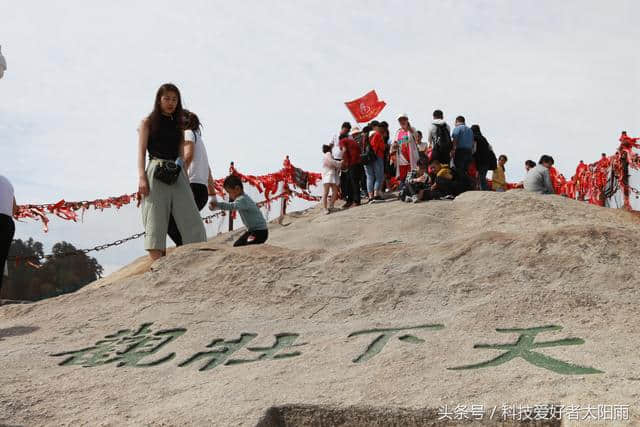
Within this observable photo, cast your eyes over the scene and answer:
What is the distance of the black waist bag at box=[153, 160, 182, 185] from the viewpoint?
19.7 feet

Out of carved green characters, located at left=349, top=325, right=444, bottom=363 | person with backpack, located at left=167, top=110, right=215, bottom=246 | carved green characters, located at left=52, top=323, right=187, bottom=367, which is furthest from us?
person with backpack, located at left=167, top=110, right=215, bottom=246

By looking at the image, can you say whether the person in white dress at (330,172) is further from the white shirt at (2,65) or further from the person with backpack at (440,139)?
the white shirt at (2,65)

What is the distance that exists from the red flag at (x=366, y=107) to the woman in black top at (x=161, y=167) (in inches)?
351

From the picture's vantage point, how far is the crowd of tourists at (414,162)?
11.1 m

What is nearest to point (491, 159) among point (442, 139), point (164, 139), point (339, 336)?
point (442, 139)

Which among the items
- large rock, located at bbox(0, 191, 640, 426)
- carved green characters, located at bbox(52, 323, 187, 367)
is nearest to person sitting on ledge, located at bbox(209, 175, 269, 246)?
large rock, located at bbox(0, 191, 640, 426)

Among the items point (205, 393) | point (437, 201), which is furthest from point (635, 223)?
point (205, 393)

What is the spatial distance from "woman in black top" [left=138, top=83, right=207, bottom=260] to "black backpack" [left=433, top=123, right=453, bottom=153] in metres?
5.56

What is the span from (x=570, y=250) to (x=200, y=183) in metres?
3.39

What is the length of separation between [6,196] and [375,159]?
22.9 feet

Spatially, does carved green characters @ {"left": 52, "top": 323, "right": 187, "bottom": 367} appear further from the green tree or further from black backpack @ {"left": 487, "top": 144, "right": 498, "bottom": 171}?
the green tree

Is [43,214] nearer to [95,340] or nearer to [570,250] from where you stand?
[95,340]

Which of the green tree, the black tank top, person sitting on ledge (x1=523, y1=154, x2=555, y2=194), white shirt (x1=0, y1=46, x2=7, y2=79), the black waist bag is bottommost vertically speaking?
the green tree

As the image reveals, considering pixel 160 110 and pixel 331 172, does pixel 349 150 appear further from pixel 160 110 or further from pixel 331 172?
pixel 160 110
